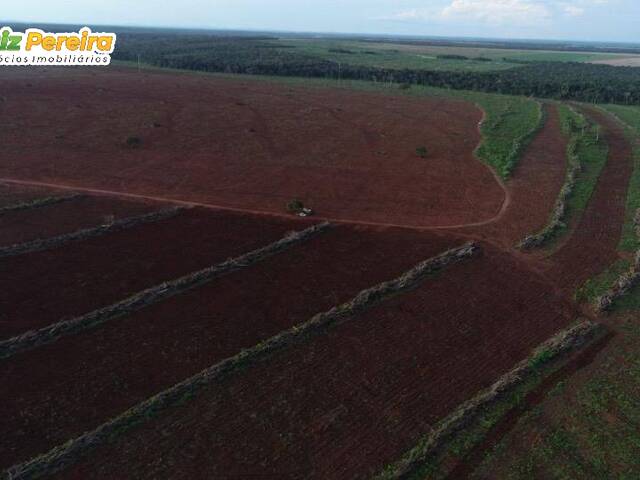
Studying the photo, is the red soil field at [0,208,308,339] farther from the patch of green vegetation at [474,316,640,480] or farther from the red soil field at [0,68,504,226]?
the patch of green vegetation at [474,316,640,480]

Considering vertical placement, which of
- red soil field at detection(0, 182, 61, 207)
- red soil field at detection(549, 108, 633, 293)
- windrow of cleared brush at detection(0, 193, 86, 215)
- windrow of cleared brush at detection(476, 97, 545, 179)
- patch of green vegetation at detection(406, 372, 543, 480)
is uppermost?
windrow of cleared brush at detection(476, 97, 545, 179)

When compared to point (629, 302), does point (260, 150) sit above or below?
below

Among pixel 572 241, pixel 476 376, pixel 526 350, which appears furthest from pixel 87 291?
pixel 572 241

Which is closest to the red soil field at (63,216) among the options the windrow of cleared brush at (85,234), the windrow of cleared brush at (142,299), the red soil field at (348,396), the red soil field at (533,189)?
the windrow of cleared brush at (85,234)

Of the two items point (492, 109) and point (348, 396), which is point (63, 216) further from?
point (492, 109)

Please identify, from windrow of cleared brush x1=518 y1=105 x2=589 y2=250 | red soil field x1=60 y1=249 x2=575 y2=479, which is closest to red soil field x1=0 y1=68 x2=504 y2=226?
windrow of cleared brush x1=518 y1=105 x2=589 y2=250

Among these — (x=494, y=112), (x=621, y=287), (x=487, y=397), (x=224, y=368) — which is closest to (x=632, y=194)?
(x=621, y=287)

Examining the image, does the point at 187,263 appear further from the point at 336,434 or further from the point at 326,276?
the point at 336,434
